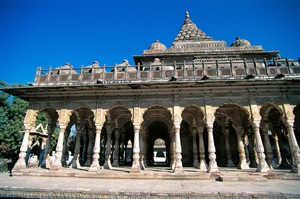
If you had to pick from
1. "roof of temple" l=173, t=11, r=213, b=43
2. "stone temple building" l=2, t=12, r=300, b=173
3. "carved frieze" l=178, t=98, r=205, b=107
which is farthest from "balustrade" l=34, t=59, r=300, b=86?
"roof of temple" l=173, t=11, r=213, b=43

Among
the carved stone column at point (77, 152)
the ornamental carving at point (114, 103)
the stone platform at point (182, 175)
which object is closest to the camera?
the stone platform at point (182, 175)

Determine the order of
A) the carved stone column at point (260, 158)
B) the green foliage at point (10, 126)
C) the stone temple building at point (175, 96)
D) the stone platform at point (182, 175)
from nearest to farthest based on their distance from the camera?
the stone platform at point (182, 175), the carved stone column at point (260, 158), the stone temple building at point (175, 96), the green foliage at point (10, 126)

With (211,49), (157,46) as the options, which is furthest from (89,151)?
(211,49)

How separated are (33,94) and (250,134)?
1818 centimetres

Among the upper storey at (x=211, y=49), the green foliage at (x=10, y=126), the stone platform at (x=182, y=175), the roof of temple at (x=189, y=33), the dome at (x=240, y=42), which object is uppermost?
the roof of temple at (x=189, y=33)

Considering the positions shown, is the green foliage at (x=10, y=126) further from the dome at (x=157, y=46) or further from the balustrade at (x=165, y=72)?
the dome at (x=157, y=46)

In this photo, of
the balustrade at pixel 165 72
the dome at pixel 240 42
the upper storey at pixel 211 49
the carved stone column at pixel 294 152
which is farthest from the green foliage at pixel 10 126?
the dome at pixel 240 42

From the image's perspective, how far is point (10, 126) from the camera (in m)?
21.1

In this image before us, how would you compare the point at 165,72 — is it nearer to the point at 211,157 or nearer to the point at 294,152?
the point at 211,157

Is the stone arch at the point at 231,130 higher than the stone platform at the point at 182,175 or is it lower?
higher

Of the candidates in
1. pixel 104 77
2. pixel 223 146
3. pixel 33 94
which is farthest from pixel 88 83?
pixel 223 146

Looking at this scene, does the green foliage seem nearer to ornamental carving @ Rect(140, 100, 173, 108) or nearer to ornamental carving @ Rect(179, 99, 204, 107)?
ornamental carving @ Rect(140, 100, 173, 108)

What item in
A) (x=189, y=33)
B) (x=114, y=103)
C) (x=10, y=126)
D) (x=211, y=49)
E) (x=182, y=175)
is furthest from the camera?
(x=189, y=33)

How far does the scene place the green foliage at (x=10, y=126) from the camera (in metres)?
20.6
